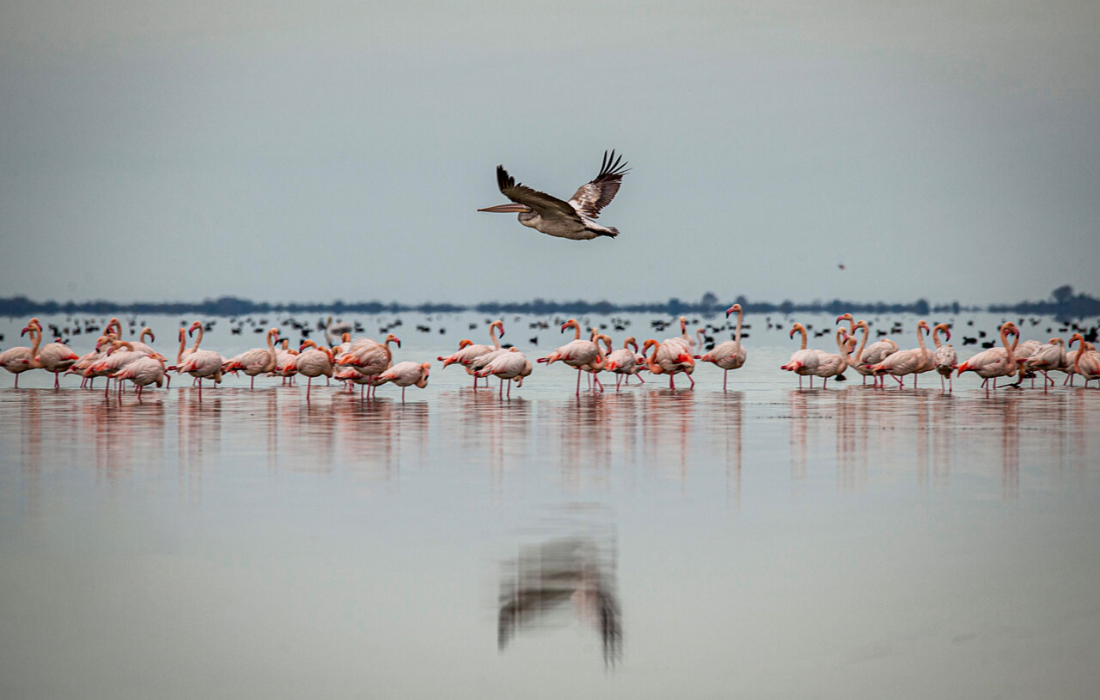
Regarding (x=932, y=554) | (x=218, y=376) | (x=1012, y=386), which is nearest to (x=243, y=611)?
(x=932, y=554)

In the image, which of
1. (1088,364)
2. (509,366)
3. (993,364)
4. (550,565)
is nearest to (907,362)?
(993,364)

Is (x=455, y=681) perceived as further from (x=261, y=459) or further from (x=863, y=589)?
(x=261, y=459)

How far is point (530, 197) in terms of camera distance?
1448cm

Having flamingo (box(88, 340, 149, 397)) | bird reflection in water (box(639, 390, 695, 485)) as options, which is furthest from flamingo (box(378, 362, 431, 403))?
flamingo (box(88, 340, 149, 397))

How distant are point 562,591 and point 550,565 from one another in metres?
0.54

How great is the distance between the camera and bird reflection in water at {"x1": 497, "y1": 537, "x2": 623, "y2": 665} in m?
6.11

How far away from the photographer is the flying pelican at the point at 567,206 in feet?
46.7

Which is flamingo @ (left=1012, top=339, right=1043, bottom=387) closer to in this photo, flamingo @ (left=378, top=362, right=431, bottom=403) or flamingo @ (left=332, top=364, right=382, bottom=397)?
flamingo @ (left=378, top=362, right=431, bottom=403)

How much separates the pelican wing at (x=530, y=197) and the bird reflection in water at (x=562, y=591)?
714 cm

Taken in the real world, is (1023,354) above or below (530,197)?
below

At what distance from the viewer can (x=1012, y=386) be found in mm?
22703

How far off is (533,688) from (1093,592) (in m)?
3.61

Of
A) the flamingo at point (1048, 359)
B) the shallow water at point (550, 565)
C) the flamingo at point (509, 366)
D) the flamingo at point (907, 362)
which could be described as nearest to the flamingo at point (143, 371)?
the shallow water at point (550, 565)

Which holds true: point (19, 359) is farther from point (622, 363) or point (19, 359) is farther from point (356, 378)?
point (622, 363)
